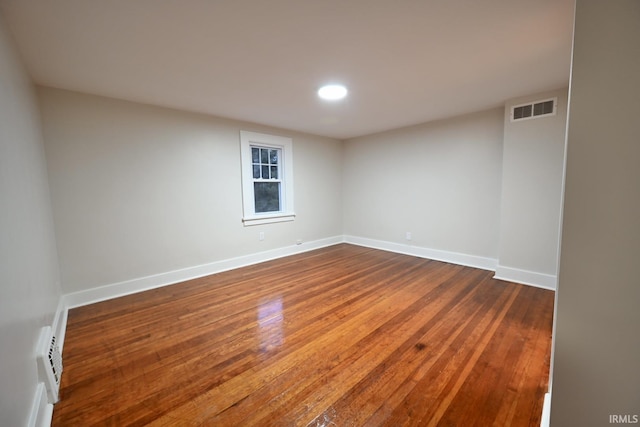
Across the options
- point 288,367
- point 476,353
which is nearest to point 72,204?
point 288,367

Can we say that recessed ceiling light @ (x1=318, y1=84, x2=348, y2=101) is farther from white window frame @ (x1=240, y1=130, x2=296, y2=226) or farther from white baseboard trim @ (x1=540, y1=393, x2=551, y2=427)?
white baseboard trim @ (x1=540, y1=393, x2=551, y2=427)

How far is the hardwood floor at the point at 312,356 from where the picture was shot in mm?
1386

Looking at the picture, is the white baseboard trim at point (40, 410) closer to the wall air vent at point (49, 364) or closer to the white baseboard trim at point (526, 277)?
the wall air vent at point (49, 364)

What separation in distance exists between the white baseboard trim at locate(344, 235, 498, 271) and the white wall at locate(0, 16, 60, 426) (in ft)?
14.9

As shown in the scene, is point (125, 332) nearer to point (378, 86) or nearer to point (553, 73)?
point (378, 86)

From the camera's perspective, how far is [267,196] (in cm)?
445

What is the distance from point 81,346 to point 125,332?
11.0 inches

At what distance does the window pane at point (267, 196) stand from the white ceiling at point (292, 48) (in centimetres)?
156

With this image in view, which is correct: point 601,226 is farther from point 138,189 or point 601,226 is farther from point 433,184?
point 138,189

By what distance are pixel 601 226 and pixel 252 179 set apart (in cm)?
389

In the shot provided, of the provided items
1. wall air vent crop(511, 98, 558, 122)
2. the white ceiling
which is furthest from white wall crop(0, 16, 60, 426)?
wall air vent crop(511, 98, 558, 122)

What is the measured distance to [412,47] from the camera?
6.31 feet

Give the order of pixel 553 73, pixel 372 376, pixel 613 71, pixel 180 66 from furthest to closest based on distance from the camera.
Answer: pixel 553 73
pixel 180 66
pixel 372 376
pixel 613 71

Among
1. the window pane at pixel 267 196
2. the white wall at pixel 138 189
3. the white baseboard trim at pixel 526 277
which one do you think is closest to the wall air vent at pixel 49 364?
the white wall at pixel 138 189
